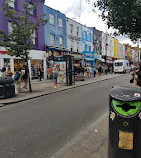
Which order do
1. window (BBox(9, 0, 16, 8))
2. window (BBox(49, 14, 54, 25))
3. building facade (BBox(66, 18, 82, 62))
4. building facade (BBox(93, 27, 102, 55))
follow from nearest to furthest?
1. window (BBox(9, 0, 16, 8))
2. window (BBox(49, 14, 54, 25))
3. building facade (BBox(66, 18, 82, 62))
4. building facade (BBox(93, 27, 102, 55))

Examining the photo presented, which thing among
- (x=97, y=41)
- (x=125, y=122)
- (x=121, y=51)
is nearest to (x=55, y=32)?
(x=97, y=41)

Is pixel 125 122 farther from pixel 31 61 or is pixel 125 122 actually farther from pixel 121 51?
pixel 121 51

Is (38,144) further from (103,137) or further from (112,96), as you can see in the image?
(112,96)

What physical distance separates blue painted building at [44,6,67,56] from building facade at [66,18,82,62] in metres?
1.40

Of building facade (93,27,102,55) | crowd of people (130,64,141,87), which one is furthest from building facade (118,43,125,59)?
crowd of people (130,64,141,87)

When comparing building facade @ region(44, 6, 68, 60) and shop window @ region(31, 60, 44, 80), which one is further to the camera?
building facade @ region(44, 6, 68, 60)

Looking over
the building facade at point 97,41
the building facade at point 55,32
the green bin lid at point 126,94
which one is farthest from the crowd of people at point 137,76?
the building facade at point 97,41

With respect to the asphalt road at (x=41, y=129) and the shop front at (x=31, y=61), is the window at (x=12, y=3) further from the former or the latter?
the asphalt road at (x=41, y=129)

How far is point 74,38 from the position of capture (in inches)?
1062

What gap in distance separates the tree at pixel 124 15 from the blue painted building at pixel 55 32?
1427cm

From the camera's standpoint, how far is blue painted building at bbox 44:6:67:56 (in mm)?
21144

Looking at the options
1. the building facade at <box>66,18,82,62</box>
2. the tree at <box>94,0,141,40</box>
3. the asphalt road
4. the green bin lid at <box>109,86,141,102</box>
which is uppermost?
the building facade at <box>66,18,82,62</box>

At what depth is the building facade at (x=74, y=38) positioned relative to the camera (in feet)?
84.1

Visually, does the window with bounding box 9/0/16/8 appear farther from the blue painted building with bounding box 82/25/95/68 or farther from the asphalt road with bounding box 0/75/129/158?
the blue painted building with bounding box 82/25/95/68
